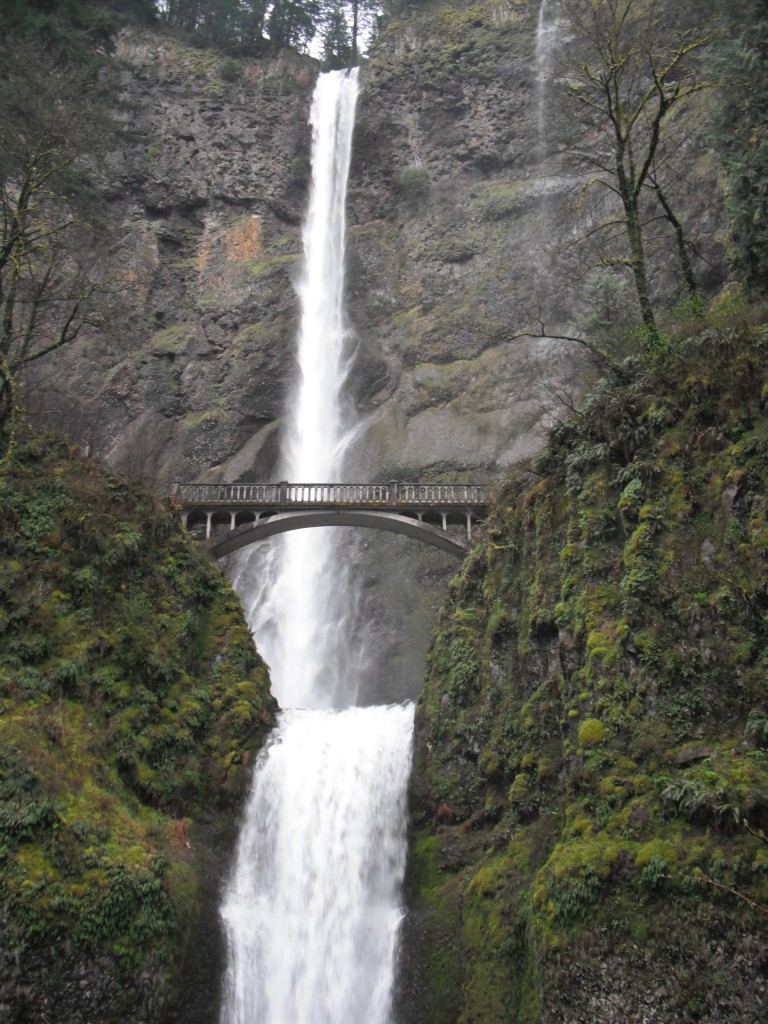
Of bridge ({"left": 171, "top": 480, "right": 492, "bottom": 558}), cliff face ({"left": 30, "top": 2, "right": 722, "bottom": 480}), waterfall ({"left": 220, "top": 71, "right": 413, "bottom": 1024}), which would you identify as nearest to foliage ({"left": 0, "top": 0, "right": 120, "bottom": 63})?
cliff face ({"left": 30, "top": 2, "right": 722, "bottom": 480})

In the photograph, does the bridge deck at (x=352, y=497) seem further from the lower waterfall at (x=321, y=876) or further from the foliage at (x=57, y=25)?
the foliage at (x=57, y=25)

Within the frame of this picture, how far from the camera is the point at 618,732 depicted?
12.1 m

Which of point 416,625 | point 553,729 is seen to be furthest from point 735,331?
point 416,625

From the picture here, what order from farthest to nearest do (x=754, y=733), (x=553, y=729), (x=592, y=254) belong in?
(x=592, y=254) → (x=553, y=729) → (x=754, y=733)

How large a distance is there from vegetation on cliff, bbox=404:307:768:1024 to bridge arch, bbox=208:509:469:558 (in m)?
7.71

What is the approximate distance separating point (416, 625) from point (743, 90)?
63.6ft

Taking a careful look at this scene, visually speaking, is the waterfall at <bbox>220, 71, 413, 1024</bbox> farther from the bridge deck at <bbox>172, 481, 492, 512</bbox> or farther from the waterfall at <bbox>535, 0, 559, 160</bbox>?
the waterfall at <bbox>535, 0, 559, 160</bbox>

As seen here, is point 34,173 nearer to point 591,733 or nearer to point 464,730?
point 464,730

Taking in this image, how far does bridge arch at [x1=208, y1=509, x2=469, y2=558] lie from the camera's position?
26.0 m

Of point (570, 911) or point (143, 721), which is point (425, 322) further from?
point (570, 911)

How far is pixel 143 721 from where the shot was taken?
16000 millimetres

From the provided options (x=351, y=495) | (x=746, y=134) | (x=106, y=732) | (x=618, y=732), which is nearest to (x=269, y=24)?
(x=351, y=495)

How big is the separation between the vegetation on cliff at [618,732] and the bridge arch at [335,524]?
7711 mm

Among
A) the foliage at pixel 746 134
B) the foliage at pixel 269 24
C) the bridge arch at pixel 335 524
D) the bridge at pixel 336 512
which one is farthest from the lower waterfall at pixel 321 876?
the foliage at pixel 269 24
